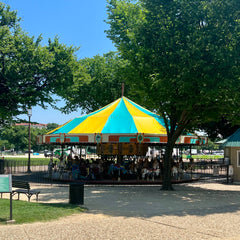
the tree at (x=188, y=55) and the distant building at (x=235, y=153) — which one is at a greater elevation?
the tree at (x=188, y=55)

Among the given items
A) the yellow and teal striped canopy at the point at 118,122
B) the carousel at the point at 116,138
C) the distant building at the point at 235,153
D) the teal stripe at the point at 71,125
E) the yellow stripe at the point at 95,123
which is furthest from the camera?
the teal stripe at the point at 71,125

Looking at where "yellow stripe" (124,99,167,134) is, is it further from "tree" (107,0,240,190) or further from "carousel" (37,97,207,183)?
"tree" (107,0,240,190)

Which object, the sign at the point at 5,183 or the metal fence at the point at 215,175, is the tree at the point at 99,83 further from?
the sign at the point at 5,183

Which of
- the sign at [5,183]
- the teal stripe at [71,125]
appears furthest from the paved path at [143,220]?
the teal stripe at [71,125]

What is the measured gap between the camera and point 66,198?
599 inches

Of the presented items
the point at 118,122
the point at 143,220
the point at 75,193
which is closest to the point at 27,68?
the point at 118,122

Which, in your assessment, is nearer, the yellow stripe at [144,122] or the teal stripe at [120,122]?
the teal stripe at [120,122]

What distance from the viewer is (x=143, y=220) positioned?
34.7ft

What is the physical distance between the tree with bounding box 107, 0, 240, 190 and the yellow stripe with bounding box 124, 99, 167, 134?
16.9 ft

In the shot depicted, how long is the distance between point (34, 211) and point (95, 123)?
13.7 metres

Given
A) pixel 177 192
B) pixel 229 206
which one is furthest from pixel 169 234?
pixel 177 192

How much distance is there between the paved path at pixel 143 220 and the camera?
28.6 feet

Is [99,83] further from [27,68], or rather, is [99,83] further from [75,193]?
[75,193]

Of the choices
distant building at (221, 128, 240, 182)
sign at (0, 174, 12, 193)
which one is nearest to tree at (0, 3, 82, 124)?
distant building at (221, 128, 240, 182)
